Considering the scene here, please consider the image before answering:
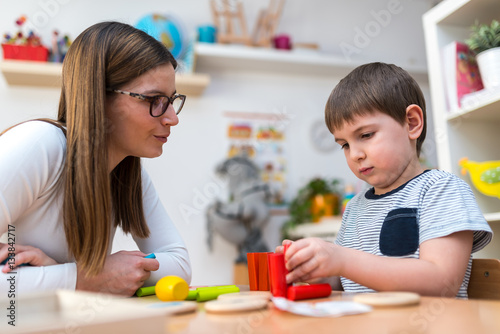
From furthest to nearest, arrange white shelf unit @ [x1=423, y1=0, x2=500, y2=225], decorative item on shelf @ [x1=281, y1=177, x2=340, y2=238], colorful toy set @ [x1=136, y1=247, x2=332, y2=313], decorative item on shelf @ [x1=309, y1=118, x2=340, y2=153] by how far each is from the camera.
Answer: decorative item on shelf @ [x1=309, y1=118, x2=340, y2=153] → decorative item on shelf @ [x1=281, y1=177, x2=340, y2=238] → white shelf unit @ [x1=423, y1=0, x2=500, y2=225] → colorful toy set @ [x1=136, y1=247, x2=332, y2=313]

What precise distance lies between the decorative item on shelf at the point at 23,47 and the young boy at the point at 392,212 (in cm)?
236

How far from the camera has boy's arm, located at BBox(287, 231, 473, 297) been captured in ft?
1.96

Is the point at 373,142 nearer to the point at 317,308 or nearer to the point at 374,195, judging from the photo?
the point at 374,195

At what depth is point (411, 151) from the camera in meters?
0.88

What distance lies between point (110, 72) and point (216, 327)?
2.40 feet

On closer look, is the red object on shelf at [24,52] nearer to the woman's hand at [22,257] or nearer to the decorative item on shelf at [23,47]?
the decorative item on shelf at [23,47]

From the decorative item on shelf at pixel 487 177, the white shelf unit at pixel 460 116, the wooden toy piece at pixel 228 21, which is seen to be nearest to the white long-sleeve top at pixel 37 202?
the decorative item on shelf at pixel 487 177

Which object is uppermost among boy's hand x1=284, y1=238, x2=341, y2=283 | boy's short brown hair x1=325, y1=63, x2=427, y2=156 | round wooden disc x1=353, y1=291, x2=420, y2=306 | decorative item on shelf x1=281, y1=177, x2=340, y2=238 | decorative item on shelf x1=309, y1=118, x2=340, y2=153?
decorative item on shelf x1=309, y1=118, x2=340, y2=153

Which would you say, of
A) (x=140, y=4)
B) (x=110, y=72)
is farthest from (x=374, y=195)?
(x=140, y=4)

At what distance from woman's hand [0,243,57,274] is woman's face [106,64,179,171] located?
295mm

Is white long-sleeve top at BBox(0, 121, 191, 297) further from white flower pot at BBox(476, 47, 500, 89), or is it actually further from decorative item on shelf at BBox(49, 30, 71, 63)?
decorative item on shelf at BBox(49, 30, 71, 63)

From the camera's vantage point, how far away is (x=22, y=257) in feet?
2.50

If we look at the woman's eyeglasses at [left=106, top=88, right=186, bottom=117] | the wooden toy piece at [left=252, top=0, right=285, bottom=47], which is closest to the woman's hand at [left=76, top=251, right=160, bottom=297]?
the woman's eyeglasses at [left=106, top=88, right=186, bottom=117]

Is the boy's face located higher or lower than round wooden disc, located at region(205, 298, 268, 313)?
higher
